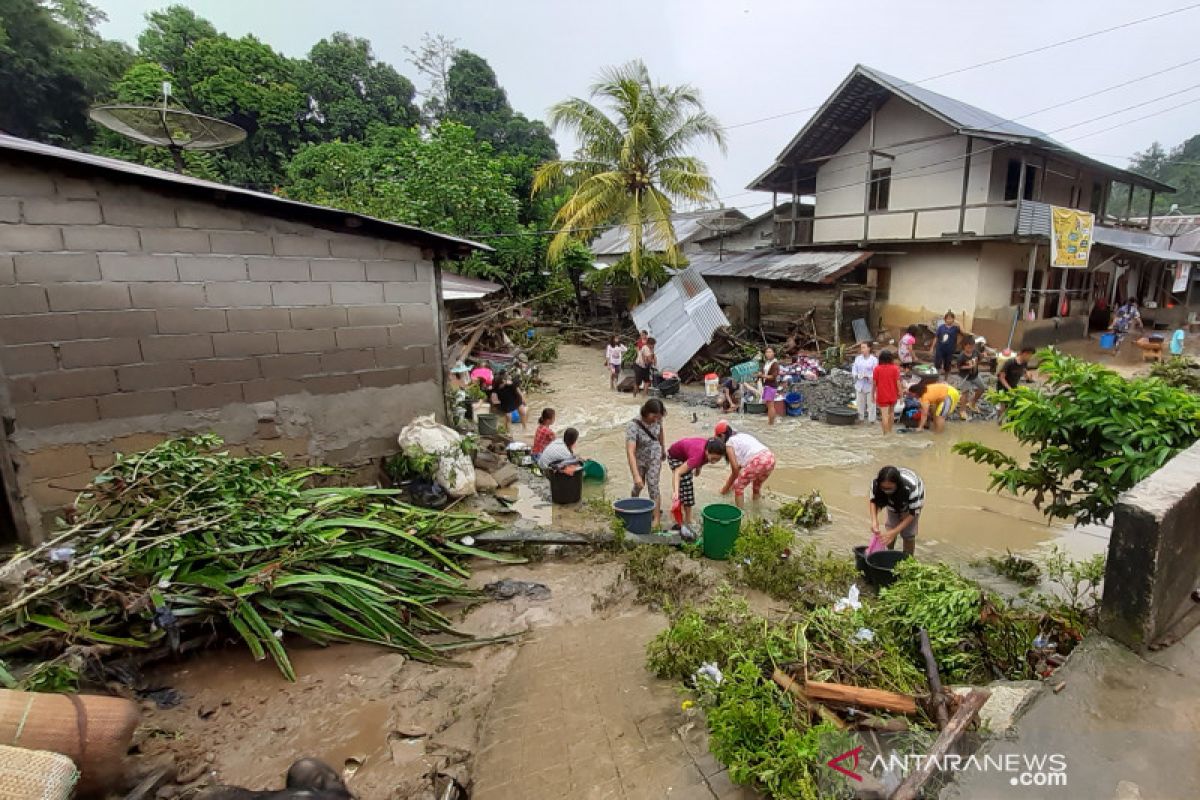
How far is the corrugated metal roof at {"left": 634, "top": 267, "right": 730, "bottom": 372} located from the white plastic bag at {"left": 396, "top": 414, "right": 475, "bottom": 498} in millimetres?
8721

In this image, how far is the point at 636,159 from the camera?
17.7 metres

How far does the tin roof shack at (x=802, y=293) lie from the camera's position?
15.9m

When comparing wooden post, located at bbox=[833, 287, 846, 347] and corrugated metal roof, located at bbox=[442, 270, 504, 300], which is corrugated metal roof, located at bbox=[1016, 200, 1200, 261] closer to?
wooden post, located at bbox=[833, 287, 846, 347]

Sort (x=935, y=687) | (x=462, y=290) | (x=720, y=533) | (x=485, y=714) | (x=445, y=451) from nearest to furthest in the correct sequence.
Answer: (x=935, y=687) < (x=485, y=714) < (x=720, y=533) < (x=445, y=451) < (x=462, y=290)

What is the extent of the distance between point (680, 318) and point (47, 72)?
2825 cm

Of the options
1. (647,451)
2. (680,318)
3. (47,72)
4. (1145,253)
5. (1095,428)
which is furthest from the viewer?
(47,72)

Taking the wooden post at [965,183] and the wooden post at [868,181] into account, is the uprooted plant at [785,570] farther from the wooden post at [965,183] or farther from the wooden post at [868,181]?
the wooden post at [868,181]

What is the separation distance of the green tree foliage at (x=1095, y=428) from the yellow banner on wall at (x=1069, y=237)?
13345 millimetres

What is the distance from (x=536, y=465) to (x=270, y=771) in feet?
18.0

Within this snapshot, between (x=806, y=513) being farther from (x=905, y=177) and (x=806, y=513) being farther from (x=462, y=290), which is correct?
(x=905, y=177)

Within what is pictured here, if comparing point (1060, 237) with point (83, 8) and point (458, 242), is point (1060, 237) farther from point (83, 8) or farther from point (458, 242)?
point (83, 8)

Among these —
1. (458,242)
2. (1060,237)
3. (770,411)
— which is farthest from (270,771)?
(1060,237)

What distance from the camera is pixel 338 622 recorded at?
13.4 ft

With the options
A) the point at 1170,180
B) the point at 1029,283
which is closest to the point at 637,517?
the point at 1029,283
